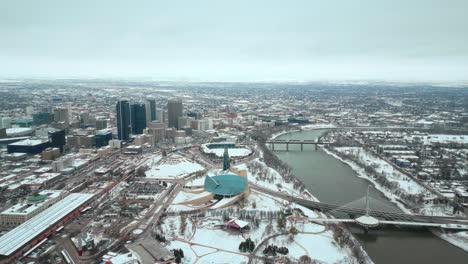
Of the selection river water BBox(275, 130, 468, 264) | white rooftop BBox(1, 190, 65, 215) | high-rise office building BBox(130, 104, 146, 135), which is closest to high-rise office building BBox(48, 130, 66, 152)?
high-rise office building BBox(130, 104, 146, 135)

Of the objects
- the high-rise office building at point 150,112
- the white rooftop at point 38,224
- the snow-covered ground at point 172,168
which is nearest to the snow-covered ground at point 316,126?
the high-rise office building at point 150,112

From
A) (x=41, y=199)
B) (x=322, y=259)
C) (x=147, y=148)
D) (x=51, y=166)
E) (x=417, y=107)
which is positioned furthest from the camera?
(x=417, y=107)

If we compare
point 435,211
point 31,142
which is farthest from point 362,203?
point 31,142

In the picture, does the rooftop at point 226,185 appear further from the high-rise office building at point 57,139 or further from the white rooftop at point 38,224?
the high-rise office building at point 57,139

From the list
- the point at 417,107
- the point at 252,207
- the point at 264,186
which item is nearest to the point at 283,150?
the point at 264,186

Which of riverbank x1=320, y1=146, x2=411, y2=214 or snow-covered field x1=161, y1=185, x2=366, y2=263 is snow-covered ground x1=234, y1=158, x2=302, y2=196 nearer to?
snow-covered field x1=161, y1=185, x2=366, y2=263

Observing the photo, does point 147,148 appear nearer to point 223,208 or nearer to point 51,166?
point 51,166
